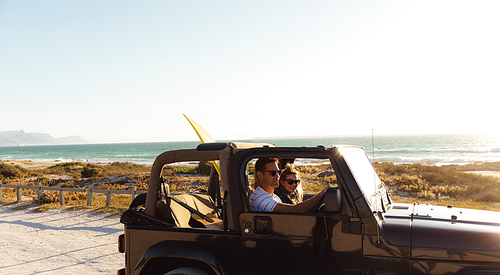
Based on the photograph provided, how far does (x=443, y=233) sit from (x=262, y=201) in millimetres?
1363

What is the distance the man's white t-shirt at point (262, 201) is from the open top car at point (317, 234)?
19 cm

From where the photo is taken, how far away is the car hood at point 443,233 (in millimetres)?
2277

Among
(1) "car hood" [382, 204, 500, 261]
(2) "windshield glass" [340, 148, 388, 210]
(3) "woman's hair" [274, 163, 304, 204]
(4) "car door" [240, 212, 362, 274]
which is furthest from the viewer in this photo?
(3) "woman's hair" [274, 163, 304, 204]

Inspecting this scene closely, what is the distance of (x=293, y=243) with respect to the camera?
256 centimetres

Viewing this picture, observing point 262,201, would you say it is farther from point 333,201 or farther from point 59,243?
point 59,243

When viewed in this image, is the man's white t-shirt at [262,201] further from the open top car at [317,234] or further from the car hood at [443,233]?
the car hood at [443,233]

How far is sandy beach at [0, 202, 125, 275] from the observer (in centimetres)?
561

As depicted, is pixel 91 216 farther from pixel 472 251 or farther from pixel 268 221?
pixel 472 251

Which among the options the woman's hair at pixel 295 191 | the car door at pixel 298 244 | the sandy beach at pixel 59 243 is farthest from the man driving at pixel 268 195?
the sandy beach at pixel 59 243

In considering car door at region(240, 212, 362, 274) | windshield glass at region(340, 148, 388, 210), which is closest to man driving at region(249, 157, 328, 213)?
car door at region(240, 212, 362, 274)

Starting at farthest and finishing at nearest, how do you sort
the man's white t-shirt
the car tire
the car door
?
the man's white t-shirt → the car tire → the car door

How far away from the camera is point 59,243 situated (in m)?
7.18

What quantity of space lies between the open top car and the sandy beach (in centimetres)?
306

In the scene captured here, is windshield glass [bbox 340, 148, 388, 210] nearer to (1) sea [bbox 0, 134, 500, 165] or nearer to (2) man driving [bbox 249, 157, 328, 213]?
(2) man driving [bbox 249, 157, 328, 213]
